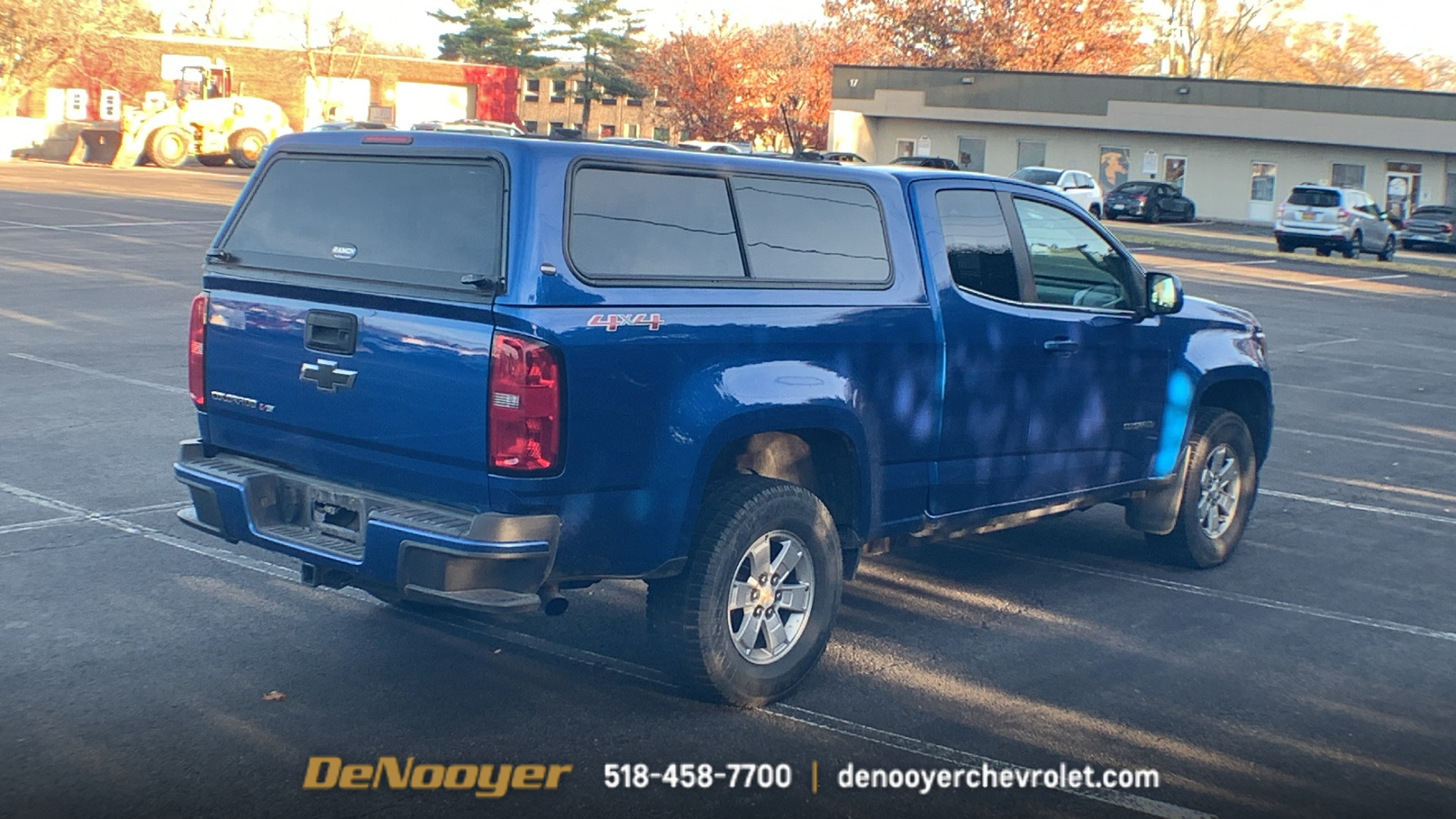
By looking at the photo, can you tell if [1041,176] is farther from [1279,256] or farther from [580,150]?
[580,150]

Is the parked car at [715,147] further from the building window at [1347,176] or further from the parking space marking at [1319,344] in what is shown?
the building window at [1347,176]

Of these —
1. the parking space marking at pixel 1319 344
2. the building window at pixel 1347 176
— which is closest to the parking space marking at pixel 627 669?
the parking space marking at pixel 1319 344

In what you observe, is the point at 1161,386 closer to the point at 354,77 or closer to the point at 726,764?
the point at 726,764

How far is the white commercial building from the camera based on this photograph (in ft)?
168

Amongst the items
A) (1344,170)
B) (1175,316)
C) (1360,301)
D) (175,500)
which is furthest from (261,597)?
(1344,170)

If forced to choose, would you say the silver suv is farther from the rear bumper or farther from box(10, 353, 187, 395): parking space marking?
the rear bumper

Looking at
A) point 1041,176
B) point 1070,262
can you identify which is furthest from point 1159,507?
point 1041,176

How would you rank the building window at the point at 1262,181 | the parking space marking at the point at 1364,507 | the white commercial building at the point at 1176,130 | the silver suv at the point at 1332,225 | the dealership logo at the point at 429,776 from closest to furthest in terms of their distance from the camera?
the dealership logo at the point at 429,776 < the parking space marking at the point at 1364,507 < the silver suv at the point at 1332,225 < the white commercial building at the point at 1176,130 < the building window at the point at 1262,181

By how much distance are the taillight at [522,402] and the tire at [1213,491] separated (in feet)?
13.2

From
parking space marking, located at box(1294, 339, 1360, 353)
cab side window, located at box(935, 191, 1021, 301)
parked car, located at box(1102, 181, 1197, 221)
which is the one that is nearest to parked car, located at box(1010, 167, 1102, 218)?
parked car, located at box(1102, 181, 1197, 221)

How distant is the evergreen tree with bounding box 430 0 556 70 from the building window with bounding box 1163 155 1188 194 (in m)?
42.9

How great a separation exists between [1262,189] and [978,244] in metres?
52.0

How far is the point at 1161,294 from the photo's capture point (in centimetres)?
693

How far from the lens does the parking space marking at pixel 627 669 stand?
182 inches
